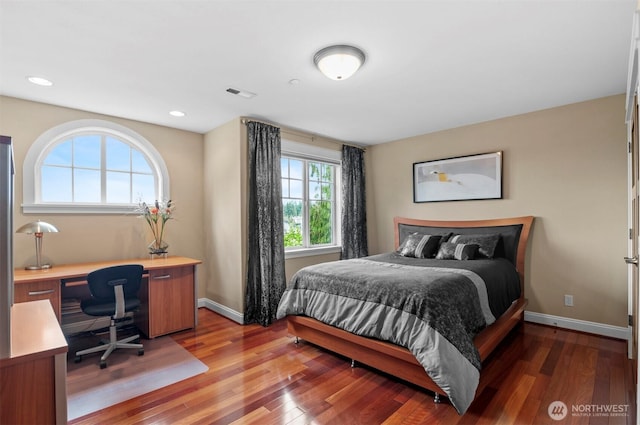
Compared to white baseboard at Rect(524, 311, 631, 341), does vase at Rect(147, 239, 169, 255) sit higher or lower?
higher

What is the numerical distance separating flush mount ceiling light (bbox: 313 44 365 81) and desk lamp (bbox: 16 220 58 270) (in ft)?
9.13

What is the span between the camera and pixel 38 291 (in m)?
2.59

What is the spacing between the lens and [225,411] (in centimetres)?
201

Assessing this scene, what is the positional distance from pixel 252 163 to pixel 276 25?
1.97 meters

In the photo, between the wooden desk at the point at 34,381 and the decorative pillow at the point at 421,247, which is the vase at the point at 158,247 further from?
the decorative pillow at the point at 421,247

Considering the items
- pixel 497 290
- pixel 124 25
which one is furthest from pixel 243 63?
pixel 497 290

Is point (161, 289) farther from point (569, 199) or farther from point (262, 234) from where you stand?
point (569, 199)

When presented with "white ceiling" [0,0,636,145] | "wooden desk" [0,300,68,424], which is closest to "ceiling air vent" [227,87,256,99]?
"white ceiling" [0,0,636,145]

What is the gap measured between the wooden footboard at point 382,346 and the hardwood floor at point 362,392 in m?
0.11

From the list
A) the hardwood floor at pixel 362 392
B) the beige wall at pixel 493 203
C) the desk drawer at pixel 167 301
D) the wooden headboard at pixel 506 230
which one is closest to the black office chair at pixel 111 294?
the desk drawer at pixel 167 301

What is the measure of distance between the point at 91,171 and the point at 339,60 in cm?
306

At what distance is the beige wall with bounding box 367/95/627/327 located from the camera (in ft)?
10.3

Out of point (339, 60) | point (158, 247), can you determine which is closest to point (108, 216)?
point (158, 247)

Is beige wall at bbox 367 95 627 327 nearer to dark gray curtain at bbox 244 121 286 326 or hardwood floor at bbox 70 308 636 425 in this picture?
hardwood floor at bbox 70 308 636 425
